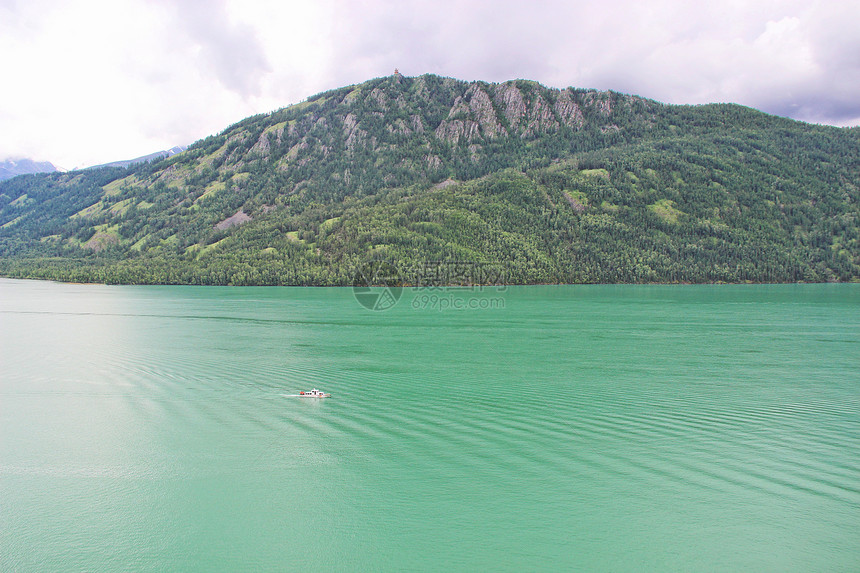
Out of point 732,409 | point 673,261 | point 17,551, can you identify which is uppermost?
point 673,261

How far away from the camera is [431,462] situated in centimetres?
1666

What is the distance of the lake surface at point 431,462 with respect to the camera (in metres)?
12.1

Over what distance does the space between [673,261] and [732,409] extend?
186027 millimetres

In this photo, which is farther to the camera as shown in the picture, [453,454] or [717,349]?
[717,349]

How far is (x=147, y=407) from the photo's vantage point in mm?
23641

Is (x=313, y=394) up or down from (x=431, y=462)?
up

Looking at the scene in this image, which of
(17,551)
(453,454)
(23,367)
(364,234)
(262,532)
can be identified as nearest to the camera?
(17,551)

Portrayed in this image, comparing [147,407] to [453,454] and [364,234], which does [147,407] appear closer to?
[453,454]

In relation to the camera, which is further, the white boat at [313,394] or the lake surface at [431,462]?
the white boat at [313,394]

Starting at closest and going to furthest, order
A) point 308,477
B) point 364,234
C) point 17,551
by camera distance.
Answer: point 17,551 < point 308,477 < point 364,234

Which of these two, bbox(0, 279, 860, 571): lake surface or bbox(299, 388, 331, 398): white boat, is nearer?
bbox(0, 279, 860, 571): lake surface

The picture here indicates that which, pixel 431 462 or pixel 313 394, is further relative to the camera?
pixel 313 394

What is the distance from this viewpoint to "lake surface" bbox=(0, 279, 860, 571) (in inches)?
476

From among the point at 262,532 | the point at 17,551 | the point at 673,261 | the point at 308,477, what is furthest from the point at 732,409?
the point at 673,261
